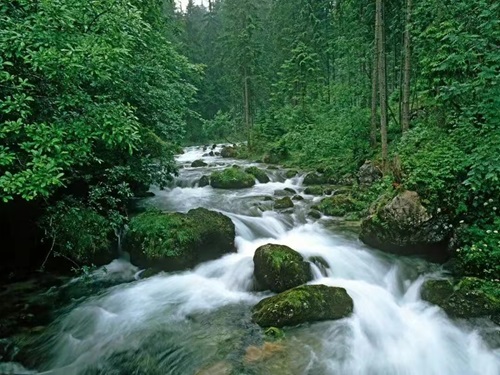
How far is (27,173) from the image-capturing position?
4.33 metres

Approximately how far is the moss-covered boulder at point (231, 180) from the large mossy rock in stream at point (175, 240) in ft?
24.2

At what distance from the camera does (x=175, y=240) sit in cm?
901

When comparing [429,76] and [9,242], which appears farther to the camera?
[429,76]

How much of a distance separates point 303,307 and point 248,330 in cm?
104

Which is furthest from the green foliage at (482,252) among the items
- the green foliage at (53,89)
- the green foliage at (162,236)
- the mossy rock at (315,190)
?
the mossy rock at (315,190)

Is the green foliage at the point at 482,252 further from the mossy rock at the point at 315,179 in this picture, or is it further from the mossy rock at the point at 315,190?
the mossy rock at the point at 315,179

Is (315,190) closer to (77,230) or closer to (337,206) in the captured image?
(337,206)

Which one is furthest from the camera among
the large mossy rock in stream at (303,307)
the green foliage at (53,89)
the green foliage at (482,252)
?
the green foliage at (482,252)

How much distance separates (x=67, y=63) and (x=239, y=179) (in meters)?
13.0

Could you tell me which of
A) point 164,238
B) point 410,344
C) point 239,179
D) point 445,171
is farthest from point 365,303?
point 239,179

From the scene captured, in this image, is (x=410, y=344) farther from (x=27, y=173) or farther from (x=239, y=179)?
(x=239, y=179)

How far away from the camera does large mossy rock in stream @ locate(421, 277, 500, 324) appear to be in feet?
20.5

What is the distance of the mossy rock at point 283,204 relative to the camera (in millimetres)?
13320

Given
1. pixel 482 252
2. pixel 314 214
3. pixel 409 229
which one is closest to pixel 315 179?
pixel 314 214
